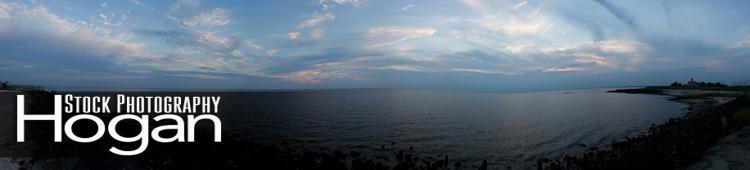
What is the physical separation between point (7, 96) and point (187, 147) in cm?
2157

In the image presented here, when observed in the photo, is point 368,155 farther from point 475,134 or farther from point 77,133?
point 77,133

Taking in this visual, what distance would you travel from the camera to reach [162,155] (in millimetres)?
22672

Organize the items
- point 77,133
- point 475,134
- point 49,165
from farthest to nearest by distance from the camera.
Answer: point 475,134
point 77,133
point 49,165

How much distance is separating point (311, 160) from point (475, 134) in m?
20.8

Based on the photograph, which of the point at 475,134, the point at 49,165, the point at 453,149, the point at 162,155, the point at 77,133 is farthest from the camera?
the point at 475,134

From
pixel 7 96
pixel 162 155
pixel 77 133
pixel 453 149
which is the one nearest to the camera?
pixel 162 155

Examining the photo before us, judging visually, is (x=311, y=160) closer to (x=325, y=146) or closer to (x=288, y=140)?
(x=325, y=146)

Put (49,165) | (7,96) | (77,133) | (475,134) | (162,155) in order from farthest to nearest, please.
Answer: (475,134) → (7,96) → (77,133) → (162,155) → (49,165)

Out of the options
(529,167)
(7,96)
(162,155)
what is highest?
(7,96)

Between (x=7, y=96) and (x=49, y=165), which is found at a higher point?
(x=7, y=96)

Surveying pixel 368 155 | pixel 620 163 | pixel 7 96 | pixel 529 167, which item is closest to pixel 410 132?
pixel 368 155

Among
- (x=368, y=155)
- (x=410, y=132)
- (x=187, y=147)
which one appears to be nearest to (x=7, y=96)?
(x=187, y=147)

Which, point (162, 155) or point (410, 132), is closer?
point (162, 155)

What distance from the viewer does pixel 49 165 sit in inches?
734
